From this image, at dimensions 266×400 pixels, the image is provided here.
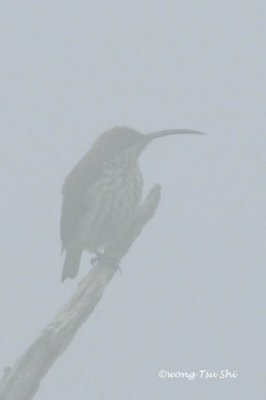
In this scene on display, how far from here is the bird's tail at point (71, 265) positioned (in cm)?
973

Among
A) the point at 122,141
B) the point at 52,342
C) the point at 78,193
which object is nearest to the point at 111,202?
the point at 78,193

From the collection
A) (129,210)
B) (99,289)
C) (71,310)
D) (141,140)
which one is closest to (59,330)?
(71,310)

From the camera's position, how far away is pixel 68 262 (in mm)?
9859

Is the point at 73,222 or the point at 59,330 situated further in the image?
the point at 73,222

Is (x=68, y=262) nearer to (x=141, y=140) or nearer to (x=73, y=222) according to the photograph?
(x=73, y=222)

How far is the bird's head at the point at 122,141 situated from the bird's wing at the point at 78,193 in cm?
17

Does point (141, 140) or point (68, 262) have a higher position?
point (141, 140)

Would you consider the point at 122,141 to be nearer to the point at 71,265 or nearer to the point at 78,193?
the point at 78,193

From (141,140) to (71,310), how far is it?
14.0 ft

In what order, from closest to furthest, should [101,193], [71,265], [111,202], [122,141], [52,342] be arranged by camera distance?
1. [52,342]
2. [111,202]
3. [101,193]
4. [71,265]
5. [122,141]

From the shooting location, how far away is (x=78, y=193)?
9.80 metres

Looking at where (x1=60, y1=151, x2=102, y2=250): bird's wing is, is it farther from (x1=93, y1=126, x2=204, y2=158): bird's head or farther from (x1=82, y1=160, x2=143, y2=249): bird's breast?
(x1=93, y1=126, x2=204, y2=158): bird's head

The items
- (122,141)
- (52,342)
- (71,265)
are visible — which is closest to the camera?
(52,342)

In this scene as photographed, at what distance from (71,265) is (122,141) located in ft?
4.44
